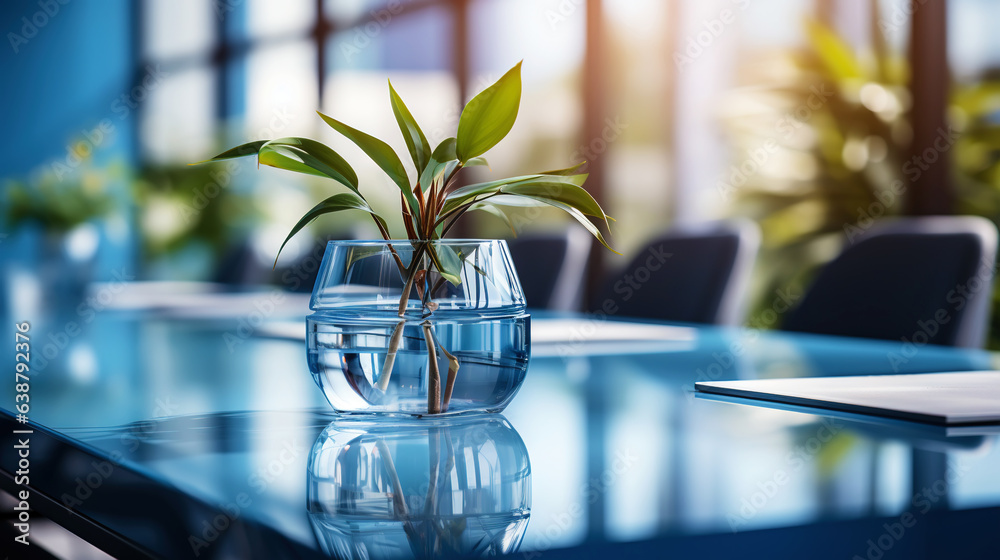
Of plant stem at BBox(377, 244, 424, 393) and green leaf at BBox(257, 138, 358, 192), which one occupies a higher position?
green leaf at BBox(257, 138, 358, 192)

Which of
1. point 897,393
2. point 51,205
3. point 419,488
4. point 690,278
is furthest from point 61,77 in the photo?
point 419,488

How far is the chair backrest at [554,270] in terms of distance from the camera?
89.4 inches

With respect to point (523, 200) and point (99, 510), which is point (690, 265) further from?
point (99, 510)

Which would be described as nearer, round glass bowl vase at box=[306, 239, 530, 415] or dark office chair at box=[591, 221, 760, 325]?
round glass bowl vase at box=[306, 239, 530, 415]

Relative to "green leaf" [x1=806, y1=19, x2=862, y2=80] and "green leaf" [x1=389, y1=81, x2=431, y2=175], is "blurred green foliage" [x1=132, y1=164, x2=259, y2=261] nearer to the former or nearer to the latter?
"green leaf" [x1=806, y1=19, x2=862, y2=80]

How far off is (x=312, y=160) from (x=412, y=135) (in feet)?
0.22

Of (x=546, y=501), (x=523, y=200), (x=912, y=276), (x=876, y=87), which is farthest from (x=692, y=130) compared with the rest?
(x=546, y=501)

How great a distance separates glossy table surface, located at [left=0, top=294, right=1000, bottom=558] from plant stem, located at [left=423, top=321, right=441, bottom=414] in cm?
6

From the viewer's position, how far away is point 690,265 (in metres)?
1.96

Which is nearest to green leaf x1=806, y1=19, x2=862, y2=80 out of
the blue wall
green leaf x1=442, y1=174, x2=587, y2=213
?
green leaf x1=442, y1=174, x2=587, y2=213

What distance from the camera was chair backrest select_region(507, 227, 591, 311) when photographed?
7.45 ft

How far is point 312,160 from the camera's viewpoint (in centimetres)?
65

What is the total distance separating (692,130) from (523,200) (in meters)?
3.36

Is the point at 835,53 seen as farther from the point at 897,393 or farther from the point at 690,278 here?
the point at 897,393
